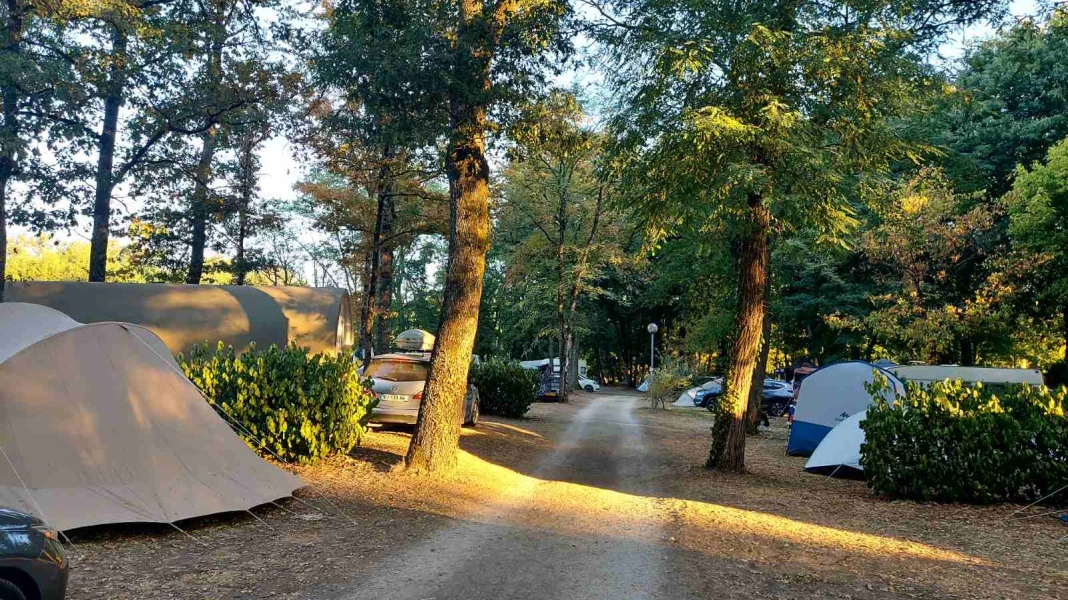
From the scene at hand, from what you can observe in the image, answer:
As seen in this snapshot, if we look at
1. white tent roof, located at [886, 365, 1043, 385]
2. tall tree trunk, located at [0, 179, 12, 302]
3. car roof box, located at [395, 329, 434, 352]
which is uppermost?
tall tree trunk, located at [0, 179, 12, 302]

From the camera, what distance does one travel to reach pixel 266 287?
1873cm

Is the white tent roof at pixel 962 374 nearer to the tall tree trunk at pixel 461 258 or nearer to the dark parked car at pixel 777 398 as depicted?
the tall tree trunk at pixel 461 258

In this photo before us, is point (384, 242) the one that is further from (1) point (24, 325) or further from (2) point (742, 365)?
(1) point (24, 325)

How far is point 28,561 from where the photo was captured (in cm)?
364

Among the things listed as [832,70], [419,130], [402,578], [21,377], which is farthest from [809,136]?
[21,377]

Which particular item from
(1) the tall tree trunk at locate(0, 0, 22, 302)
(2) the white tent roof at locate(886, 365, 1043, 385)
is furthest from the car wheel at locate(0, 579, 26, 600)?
(2) the white tent roof at locate(886, 365, 1043, 385)

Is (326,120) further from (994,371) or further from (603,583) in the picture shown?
(994,371)

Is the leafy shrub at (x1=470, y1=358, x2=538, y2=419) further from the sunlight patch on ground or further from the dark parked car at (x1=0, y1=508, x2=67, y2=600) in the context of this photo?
the dark parked car at (x1=0, y1=508, x2=67, y2=600)

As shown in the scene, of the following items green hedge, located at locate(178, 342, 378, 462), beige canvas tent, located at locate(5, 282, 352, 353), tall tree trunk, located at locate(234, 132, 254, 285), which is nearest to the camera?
green hedge, located at locate(178, 342, 378, 462)

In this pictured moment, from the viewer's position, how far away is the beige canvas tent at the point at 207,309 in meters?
17.0

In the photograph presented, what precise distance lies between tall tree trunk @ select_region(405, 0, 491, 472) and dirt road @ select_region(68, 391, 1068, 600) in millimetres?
798

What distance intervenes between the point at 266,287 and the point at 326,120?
8717 millimetres

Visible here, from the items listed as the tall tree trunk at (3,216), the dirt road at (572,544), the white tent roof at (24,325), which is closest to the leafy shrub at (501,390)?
the dirt road at (572,544)

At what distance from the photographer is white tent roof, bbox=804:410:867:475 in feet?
36.8
